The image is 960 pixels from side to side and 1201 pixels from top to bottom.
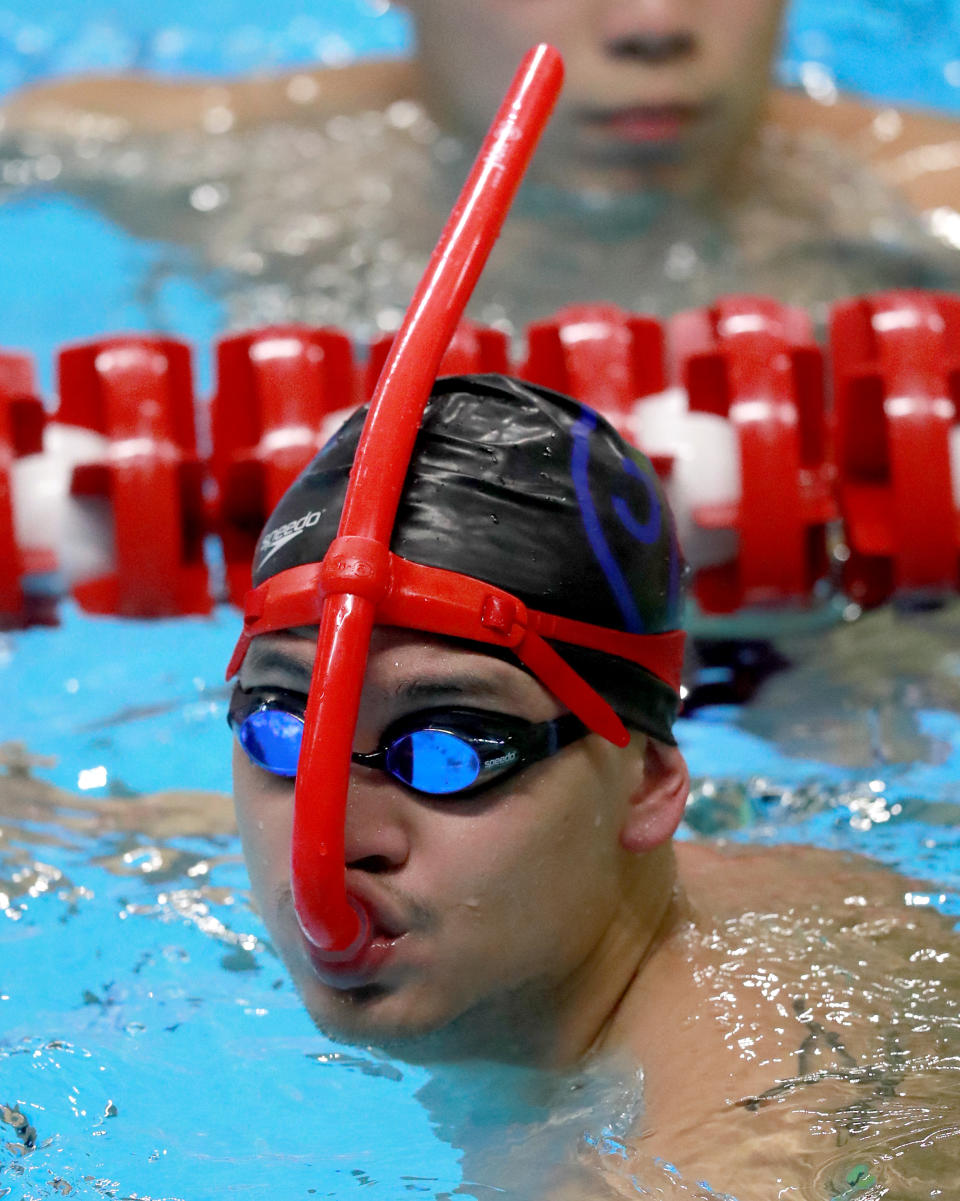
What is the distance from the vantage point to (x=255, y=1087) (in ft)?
5.52

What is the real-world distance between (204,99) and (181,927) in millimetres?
2847

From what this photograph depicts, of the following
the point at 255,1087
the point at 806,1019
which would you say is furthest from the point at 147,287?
the point at 806,1019

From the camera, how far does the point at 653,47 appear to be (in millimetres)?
3221

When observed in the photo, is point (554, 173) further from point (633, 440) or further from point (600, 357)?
point (633, 440)

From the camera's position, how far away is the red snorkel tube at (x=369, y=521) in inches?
47.3

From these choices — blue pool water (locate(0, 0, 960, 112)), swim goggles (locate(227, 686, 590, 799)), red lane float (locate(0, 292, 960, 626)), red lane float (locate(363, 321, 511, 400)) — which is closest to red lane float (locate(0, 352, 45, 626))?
red lane float (locate(0, 292, 960, 626))

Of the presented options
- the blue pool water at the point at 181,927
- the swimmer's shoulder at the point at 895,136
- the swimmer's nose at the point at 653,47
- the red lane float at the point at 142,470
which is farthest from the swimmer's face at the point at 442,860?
the swimmer's shoulder at the point at 895,136

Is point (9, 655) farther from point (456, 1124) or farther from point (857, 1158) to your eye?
point (857, 1158)

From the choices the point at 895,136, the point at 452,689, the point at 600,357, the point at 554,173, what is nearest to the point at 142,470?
the point at 600,357

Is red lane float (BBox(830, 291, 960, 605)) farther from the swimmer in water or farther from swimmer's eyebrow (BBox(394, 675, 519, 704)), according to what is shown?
swimmer's eyebrow (BBox(394, 675, 519, 704))

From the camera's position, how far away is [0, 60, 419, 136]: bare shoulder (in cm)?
407

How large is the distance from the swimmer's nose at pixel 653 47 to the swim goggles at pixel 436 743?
7.19 ft

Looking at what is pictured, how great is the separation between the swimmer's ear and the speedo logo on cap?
1.23ft

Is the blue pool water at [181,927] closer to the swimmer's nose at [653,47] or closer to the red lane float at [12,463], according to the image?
the red lane float at [12,463]
